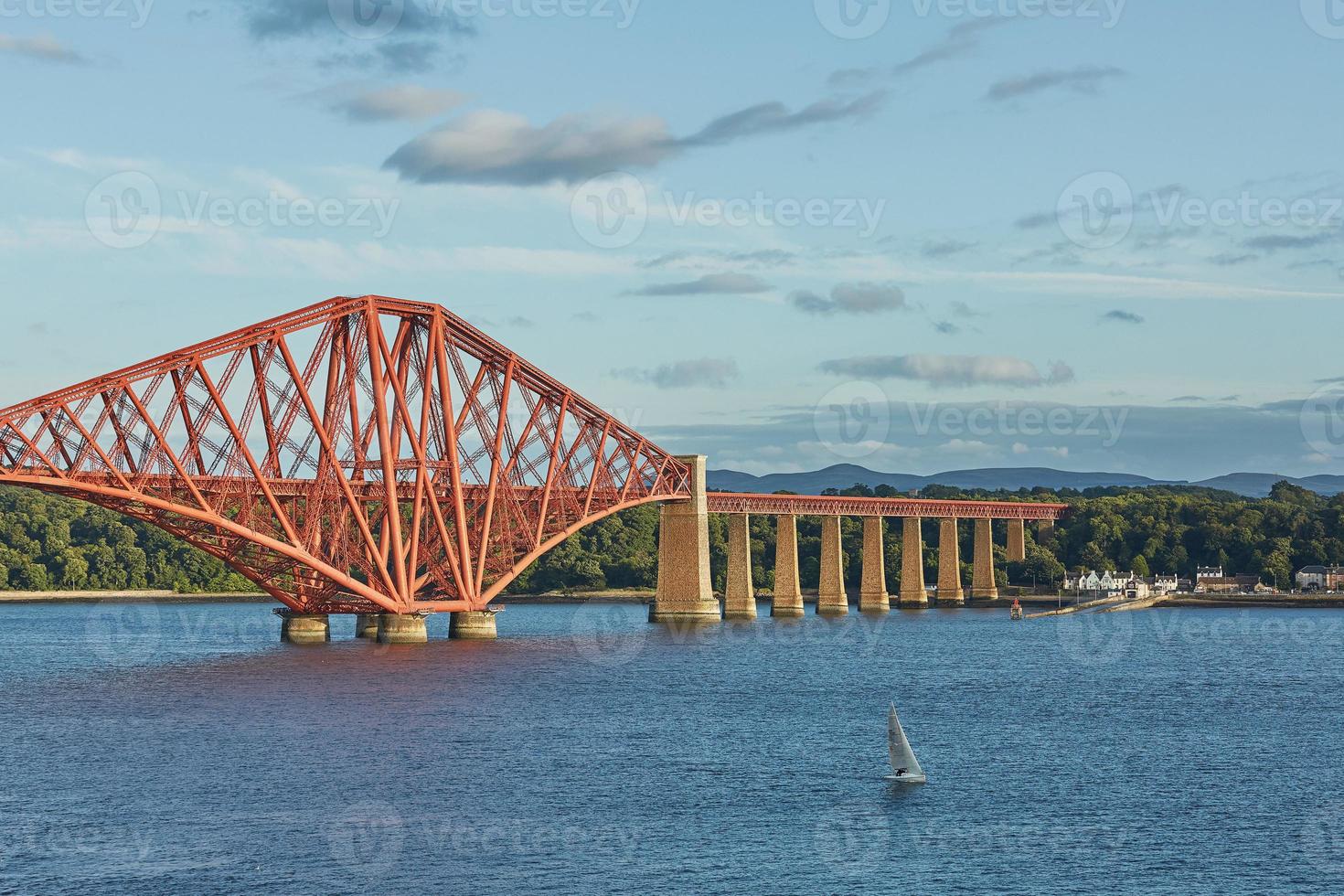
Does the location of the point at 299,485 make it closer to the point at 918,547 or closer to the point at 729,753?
the point at 729,753

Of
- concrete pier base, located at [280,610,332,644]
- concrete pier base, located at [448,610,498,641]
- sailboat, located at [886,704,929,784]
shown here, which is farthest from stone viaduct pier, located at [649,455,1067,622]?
sailboat, located at [886,704,929,784]

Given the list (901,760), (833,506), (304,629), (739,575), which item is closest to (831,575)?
(833,506)

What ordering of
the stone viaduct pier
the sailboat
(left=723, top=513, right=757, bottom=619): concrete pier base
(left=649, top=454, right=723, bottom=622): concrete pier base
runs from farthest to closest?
(left=723, top=513, right=757, bottom=619): concrete pier base, the stone viaduct pier, (left=649, top=454, right=723, bottom=622): concrete pier base, the sailboat

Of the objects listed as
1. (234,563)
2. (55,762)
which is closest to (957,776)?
(55,762)

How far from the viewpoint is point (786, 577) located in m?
172

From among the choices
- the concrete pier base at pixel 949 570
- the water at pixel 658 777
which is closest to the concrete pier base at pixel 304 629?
the water at pixel 658 777

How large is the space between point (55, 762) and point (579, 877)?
24.8 metres

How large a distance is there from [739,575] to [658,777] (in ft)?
346

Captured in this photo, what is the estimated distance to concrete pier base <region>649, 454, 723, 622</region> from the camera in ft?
493

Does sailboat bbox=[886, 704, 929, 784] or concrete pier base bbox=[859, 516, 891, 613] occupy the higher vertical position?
concrete pier base bbox=[859, 516, 891, 613]

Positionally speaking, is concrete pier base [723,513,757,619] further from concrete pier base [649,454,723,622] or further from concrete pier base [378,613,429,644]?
concrete pier base [378,613,429,644]

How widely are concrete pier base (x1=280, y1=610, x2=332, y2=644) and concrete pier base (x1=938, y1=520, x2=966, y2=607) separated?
92.3m

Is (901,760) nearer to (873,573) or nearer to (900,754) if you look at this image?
(900,754)

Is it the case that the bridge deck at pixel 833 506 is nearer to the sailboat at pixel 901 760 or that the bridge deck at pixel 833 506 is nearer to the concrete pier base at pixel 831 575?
the concrete pier base at pixel 831 575
